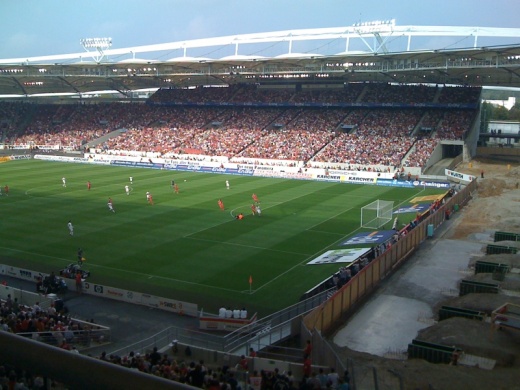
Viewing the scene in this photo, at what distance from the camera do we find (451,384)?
13.3 m

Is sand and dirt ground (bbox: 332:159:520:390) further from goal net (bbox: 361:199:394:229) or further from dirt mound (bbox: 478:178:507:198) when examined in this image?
dirt mound (bbox: 478:178:507:198)

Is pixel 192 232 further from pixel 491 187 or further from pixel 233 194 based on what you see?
pixel 491 187

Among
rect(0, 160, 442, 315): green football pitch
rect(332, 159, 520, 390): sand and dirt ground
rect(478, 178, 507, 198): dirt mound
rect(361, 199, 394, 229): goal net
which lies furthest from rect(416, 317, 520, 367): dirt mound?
rect(478, 178, 507, 198): dirt mound

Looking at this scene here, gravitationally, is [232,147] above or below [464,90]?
below

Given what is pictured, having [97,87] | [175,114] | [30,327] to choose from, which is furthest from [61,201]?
[97,87]

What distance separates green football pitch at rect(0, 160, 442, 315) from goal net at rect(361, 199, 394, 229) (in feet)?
2.70

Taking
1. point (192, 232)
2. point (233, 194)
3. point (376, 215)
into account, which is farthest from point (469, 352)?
point (233, 194)

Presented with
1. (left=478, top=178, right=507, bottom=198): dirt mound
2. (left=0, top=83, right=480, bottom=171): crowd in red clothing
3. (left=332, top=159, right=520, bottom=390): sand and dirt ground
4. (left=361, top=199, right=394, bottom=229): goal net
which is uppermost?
(left=0, top=83, right=480, bottom=171): crowd in red clothing

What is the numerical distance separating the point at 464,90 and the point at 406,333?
198ft

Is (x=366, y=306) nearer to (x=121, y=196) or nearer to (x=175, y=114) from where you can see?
(x=121, y=196)

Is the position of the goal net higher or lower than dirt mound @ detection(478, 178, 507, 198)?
lower

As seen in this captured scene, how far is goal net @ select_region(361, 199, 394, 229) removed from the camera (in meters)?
36.8

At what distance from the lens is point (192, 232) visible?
33.9 m

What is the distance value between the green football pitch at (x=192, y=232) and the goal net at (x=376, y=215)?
2.70ft
